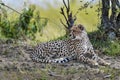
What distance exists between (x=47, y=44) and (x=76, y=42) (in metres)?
0.51

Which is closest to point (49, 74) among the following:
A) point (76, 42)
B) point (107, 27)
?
point (76, 42)

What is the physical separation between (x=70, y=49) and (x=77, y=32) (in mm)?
325

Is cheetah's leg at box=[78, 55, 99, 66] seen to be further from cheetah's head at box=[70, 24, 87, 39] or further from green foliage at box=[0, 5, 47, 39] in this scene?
green foliage at box=[0, 5, 47, 39]

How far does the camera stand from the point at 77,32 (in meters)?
8.12

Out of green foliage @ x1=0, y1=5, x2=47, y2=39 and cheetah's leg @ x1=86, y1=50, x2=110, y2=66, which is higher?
green foliage @ x1=0, y1=5, x2=47, y2=39

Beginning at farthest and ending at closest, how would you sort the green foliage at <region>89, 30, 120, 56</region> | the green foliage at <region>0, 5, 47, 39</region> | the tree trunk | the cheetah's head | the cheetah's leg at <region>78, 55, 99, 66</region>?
the green foliage at <region>0, 5, 47, 39</region> < the tree trunk < the green foliage at <region>89, 30, 120, 56</region> < the cheetah's head < the cheetah's leg at <region>78, 55, 99, 66</region>

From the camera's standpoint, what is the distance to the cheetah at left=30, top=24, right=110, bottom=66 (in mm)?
8094

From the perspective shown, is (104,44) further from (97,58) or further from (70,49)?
(70,49)

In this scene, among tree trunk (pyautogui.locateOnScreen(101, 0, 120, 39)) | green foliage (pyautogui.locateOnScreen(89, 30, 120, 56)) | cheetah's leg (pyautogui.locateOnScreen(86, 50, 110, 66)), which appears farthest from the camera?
tree trunk (pyautogui.locateOnScreen(101, 0, 120, 39))

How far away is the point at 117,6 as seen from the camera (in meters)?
10.0

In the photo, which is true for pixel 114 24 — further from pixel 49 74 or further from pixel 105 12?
pixel 49 74

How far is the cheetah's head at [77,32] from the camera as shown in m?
8.05

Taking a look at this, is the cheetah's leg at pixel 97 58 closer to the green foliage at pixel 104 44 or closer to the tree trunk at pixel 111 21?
the green foliage at pixel 104 44

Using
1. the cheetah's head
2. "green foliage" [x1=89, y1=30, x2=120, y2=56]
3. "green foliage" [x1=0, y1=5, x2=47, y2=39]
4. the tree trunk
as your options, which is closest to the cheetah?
the cheetah's head
